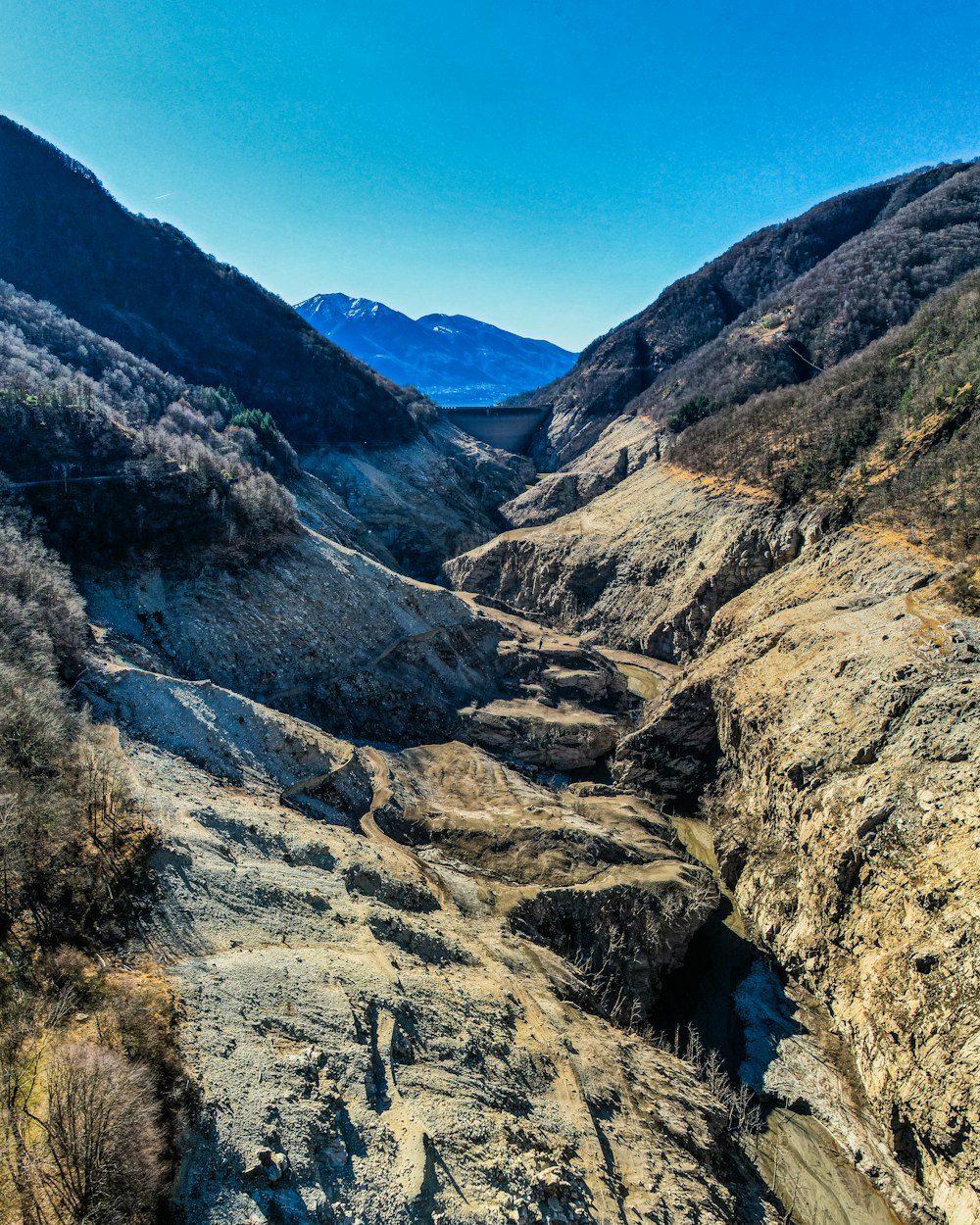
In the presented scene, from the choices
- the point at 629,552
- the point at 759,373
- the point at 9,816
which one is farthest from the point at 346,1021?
the point at 759,373

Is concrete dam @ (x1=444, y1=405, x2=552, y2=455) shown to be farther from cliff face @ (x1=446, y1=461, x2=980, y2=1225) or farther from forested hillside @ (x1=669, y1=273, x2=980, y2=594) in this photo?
cliff face @ (x1=446, y1=461, x2=980, y2=1225)

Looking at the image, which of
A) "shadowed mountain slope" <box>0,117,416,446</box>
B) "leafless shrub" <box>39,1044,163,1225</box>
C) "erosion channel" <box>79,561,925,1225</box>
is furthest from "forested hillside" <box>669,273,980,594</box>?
"shadowed mountain slope" <box>0,117,416,446</box>

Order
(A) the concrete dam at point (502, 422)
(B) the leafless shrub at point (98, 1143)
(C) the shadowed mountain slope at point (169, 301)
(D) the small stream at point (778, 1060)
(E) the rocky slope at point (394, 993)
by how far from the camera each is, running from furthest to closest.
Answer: (A) the concrete dam at point (502, 422)
(C) the shadowed mountain slope at point (169, 301)
(D) the small stream at point (778, 1060)
(E) the rocky slope at point (394, 993)
(B) the leafless shrub at point (98, 1143)

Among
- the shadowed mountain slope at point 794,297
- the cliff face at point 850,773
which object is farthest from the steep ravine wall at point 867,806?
the shadowed mountain slope at point 794,297

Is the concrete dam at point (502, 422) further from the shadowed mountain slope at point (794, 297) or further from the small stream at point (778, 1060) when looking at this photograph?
the small stream at point (778, 1060)

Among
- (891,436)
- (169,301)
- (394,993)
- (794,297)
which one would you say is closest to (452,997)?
(394,993)
